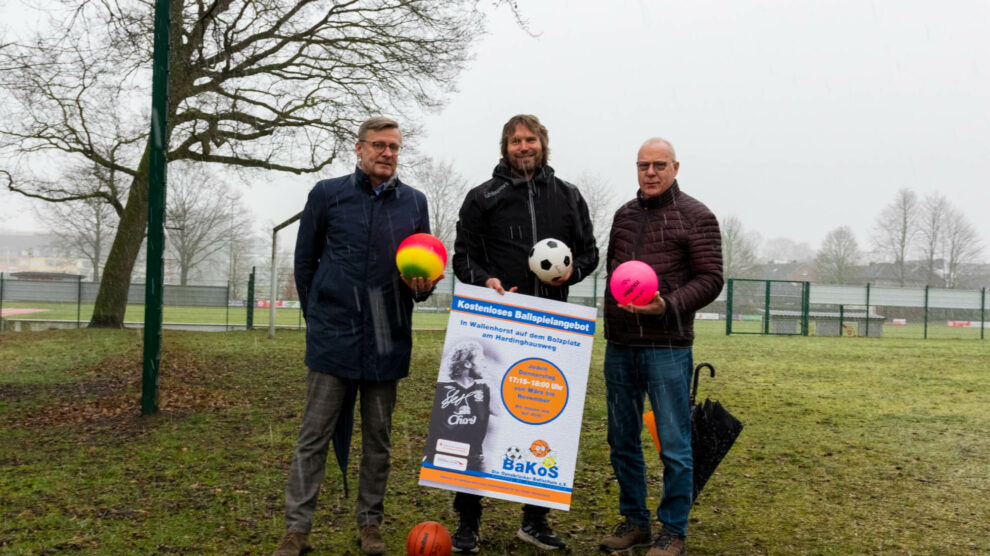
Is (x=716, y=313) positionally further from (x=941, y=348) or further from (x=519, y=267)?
(x=519, y=267)

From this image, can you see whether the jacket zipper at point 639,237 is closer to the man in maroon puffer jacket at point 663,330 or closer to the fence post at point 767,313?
the man in maroon puffer jacket at point 663,330

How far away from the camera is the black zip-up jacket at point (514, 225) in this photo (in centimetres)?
370

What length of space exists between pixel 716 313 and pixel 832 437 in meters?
43.0

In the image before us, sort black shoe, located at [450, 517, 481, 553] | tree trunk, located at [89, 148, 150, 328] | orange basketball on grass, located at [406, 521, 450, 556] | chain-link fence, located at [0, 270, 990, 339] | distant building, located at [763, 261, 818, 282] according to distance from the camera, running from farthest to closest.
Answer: distant building, located at [763, 261, 818, 282], chain-link fence, located at [0, 270, 990, 339], tree trunk, located at [89, 148, 150, 328], black shoe, located at [450, 517, 481, 553], orange basketball on grass, located at [406, 521, 450, 556]

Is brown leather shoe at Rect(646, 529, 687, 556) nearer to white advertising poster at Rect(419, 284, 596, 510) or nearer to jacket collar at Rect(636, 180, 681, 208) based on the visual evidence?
white advertising poster at Rect(419, 284, 596, 510)

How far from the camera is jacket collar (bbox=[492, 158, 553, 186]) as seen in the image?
3695 mm

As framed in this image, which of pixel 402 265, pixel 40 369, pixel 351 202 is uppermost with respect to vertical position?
pixel 351 202

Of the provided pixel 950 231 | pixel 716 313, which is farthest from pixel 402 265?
pixel 950 231

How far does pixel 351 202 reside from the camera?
3.59 meters

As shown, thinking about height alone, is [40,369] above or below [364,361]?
below

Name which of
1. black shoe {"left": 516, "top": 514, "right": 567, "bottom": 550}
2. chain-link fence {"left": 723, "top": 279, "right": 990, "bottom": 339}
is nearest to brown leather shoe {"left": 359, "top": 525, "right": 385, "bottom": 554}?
black shoe {"left": 516, "top": 514, "right": 567, "bottom": 550}

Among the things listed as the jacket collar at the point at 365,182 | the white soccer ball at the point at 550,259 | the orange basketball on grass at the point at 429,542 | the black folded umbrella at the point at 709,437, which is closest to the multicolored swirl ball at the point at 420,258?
the jacket collar at the point at 365,182

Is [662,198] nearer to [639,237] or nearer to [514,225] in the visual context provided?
[639,237]

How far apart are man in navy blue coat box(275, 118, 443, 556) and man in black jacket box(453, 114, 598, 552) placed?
1.02ft
